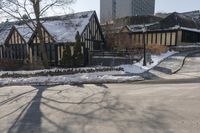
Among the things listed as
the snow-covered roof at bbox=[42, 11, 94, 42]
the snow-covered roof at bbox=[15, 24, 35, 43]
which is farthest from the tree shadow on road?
the snow-covered roof at bbox=[15, 24, 35, 43]

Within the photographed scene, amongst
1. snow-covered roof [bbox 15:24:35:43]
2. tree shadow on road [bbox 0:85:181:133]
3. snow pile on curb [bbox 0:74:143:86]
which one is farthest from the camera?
snow-covered roof [bbox 15:24:35:43]

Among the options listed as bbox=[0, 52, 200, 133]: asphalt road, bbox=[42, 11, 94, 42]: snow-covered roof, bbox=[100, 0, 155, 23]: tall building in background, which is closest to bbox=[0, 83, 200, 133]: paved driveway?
bbox=[0, 52, 200, 133]: asphalt road

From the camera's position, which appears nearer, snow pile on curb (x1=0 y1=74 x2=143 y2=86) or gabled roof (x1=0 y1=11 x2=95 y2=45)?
snow pile on curb (x1=0 y1=74 x2=143 y2=86)

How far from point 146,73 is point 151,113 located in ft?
32.8

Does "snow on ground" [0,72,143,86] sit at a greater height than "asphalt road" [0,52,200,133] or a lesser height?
greater

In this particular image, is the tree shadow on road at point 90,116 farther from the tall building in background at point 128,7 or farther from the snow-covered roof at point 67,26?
the tall building in background at point 128,7

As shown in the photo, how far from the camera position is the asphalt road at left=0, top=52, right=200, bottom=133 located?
22.3ft

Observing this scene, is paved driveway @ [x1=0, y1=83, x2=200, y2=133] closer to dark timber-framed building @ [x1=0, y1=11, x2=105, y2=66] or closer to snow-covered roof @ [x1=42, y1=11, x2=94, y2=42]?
dark timber-framed building @ [x1=0, y1=11, x2=105, y2=66]

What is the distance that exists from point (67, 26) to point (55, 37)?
100 inches

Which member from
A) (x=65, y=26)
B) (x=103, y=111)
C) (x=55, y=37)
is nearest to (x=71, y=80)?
(x=103, y=111)

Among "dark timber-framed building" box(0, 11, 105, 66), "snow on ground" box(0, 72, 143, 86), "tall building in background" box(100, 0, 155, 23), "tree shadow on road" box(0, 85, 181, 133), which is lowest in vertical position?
"tree shadow on road" box(0, 85, 181, 133)

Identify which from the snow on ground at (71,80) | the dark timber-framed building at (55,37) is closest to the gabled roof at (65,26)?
the dark timber-framed building at (55,37)

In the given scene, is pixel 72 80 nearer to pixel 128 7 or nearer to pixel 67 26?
pixel 67 26

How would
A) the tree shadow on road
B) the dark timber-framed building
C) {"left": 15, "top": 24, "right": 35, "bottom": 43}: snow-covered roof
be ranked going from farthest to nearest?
1. {"left": 15, "top": 24, "right": 35, "bottom": 43}: snow-covered roof
2. the dark timber-framed building
3. the tree shadow on road
